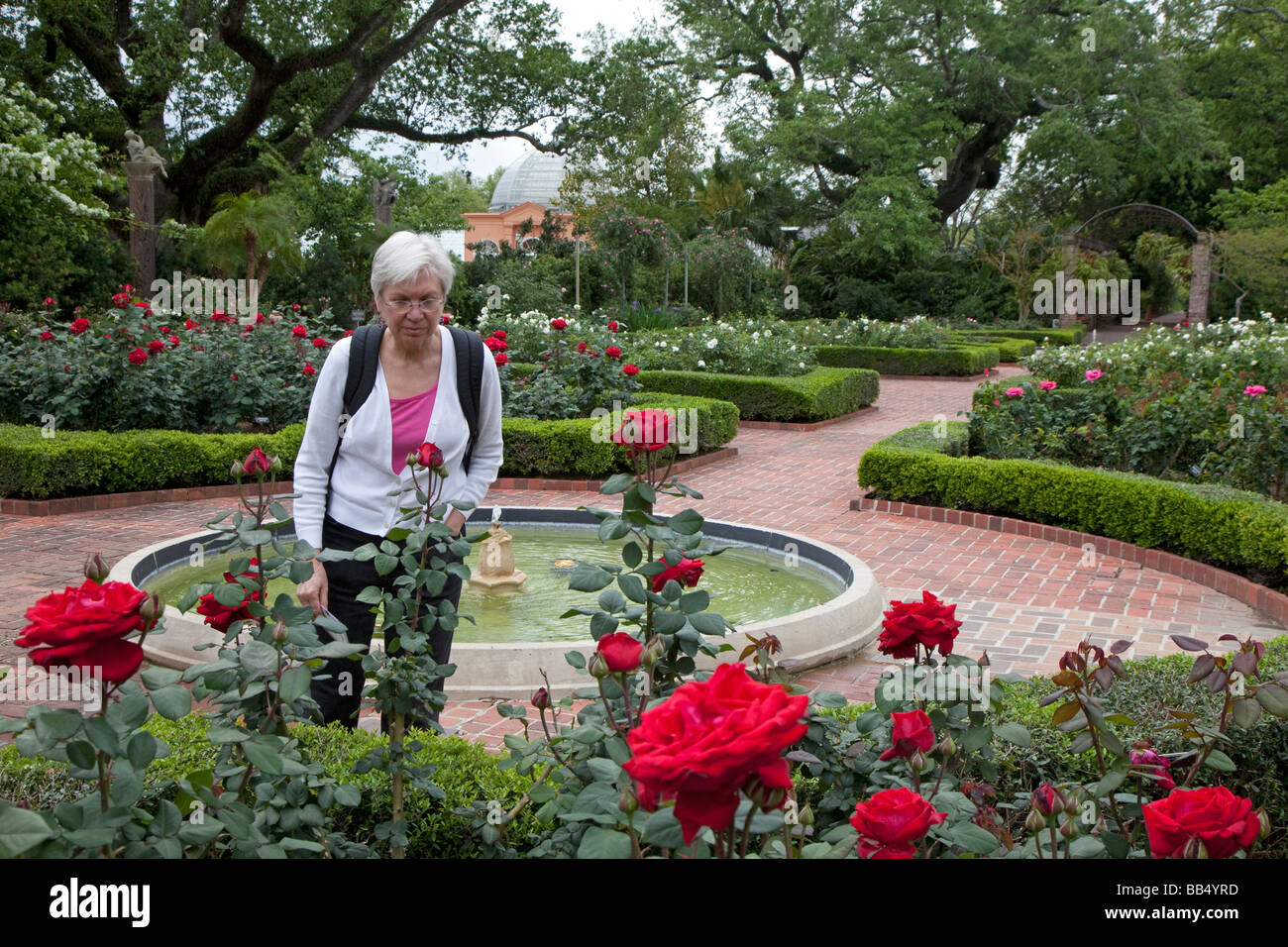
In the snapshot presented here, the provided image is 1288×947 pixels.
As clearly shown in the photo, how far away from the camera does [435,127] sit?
25688mm

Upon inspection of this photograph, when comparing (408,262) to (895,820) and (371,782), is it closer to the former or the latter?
(371,782)

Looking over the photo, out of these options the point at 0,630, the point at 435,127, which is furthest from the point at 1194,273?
the point at 0,630

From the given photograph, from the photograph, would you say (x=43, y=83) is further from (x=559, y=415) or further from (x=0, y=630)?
(x=0, y=630)

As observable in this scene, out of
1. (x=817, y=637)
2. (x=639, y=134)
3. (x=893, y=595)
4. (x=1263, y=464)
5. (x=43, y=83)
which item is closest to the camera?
(x=817, y=637)

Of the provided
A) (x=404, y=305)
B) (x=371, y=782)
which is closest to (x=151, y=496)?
(x=404, y=305)

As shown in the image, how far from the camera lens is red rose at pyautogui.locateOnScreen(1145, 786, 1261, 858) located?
1411 mm

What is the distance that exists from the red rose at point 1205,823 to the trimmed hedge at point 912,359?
67.5 feet

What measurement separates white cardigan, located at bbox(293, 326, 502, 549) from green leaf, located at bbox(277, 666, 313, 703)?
0.99 metres

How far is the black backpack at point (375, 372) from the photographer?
9.35 feet

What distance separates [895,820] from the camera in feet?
4.45

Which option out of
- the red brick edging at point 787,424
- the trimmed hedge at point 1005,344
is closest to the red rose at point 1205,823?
the red brick edging at point 787,424

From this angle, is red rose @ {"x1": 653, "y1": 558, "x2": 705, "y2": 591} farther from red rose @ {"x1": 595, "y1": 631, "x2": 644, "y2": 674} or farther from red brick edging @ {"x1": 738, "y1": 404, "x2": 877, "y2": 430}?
red brick edging @ {"x1": 738, "y1": 404, "x2": 877, "y2": 430}

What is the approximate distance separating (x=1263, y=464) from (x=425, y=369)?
687cm

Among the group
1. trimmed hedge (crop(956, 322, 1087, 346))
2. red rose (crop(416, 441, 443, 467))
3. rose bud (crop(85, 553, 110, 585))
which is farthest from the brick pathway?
trimmed hedge (crop(956, 322, 1087, 346))
